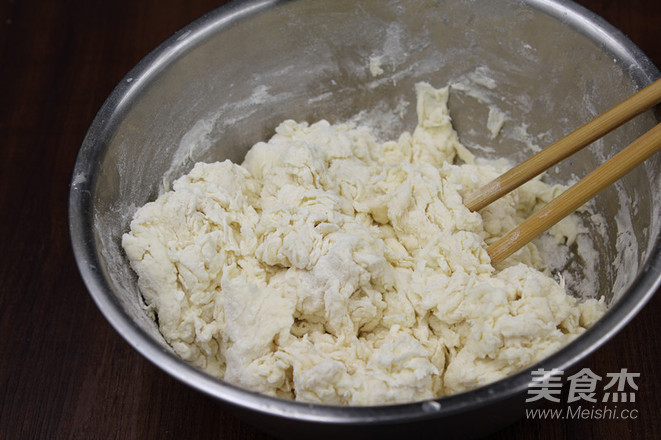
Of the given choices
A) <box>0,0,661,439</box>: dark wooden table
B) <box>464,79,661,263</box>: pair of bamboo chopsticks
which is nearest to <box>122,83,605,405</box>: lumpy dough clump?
<box>464,79,661,263</box>: pair of bamboo chopsticks

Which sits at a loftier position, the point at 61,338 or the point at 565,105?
the point at 565,105

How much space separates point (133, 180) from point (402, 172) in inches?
30.6

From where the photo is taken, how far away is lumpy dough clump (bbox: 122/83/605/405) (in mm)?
1525

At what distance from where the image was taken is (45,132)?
2508 mm

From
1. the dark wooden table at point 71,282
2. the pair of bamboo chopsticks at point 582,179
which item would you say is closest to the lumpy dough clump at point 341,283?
the pair of bamboo chopsticks at point 582,179

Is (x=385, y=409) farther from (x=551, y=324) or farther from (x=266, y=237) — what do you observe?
(x=266, y=237)

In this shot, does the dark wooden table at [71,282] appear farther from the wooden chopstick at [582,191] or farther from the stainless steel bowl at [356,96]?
the wooden chopstick at [582,191]

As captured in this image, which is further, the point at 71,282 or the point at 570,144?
the point at 71,282

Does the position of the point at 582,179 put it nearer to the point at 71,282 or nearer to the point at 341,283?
the point at 341,283

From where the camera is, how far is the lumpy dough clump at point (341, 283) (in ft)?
5.00

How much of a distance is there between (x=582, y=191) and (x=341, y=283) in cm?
65

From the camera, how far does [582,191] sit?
166cm

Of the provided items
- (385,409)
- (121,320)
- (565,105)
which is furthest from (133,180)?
(565,105)

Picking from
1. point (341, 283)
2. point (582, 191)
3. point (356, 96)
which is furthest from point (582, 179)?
point (356, 96)
